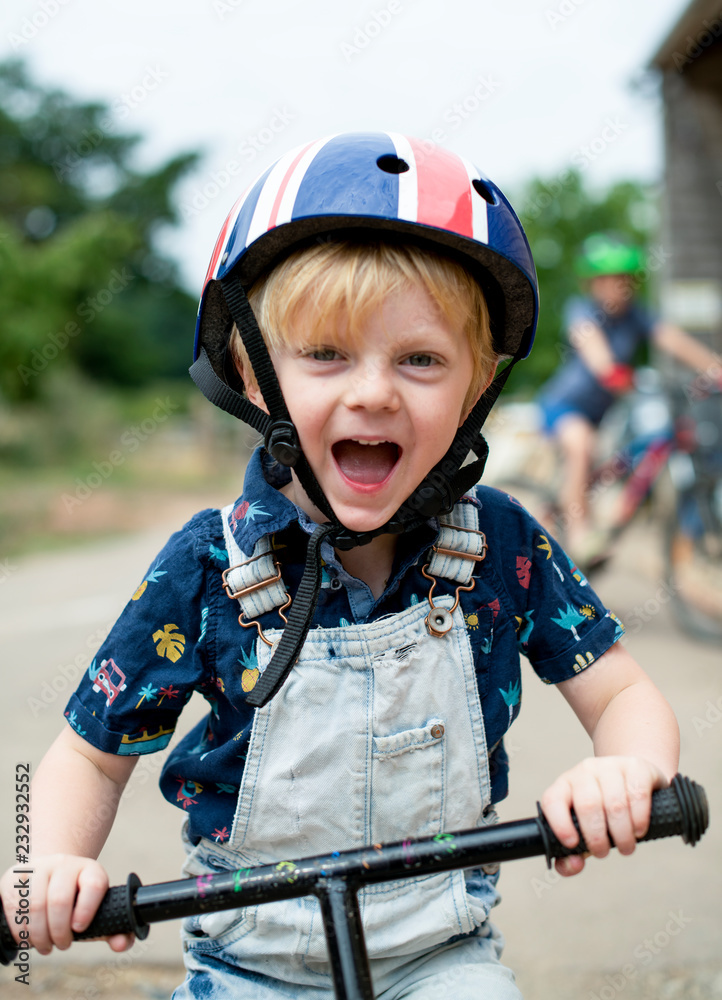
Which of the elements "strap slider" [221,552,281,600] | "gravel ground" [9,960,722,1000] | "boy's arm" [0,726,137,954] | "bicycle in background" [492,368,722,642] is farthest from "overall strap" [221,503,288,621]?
"bicycle in background" [492,368,722,642]

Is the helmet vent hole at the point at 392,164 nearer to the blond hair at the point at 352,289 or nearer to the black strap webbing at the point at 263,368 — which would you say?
the blond hair at the point at 352,289

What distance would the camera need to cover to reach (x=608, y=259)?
614cm

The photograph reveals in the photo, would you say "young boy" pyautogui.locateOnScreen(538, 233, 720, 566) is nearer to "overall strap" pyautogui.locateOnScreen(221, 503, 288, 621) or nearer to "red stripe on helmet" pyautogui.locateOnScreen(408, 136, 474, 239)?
"red stripe on helmet" pyautogui.locateOnScreen(408, 136, 474, 239)

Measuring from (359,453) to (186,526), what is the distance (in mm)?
357

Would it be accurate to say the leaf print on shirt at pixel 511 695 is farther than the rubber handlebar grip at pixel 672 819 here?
Yes

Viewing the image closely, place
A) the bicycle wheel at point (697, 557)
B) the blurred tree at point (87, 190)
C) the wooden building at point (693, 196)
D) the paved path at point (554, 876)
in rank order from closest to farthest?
the paved path at point (554, 876), the bicycle wheel at point (697, 557), the wooden building at point (693, 196), the blurred tree at point (87, 190)

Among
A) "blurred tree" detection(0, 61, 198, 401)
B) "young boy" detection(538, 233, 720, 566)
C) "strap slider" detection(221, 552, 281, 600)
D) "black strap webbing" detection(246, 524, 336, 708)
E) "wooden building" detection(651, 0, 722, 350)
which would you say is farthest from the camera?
"blurred tree" detection(0, 61, 198, 401)

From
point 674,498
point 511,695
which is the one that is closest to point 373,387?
point 511,695

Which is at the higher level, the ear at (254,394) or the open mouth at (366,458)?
the ear at (254,394)

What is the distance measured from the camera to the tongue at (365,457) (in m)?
1.67

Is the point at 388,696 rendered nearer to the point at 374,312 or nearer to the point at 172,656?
the point at 172,656

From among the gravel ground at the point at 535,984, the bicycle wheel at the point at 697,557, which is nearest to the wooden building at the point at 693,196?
the bicycle wheel at the point at 697,557

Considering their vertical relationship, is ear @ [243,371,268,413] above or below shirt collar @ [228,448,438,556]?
above

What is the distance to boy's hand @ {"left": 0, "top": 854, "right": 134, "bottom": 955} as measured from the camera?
1.30 m
